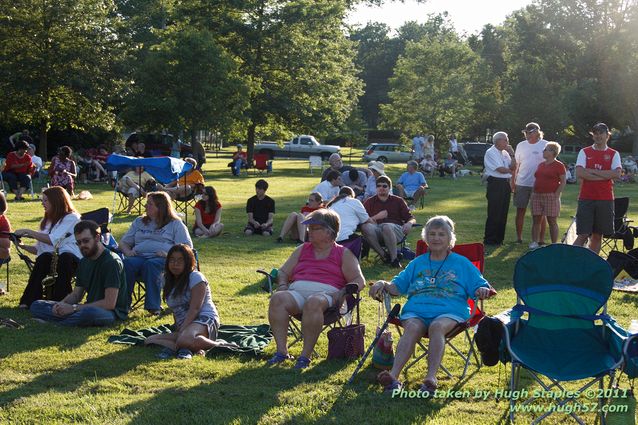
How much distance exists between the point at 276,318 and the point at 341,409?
126cm

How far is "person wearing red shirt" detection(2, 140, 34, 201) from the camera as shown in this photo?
18.2 metres

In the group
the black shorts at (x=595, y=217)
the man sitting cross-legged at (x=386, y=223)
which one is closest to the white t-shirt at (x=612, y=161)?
the black shorts at (x=595, y=217)

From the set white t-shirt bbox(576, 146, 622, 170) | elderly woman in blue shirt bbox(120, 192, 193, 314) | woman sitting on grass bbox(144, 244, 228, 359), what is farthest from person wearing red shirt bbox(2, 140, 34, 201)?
woman sitting on grass bbox(144, 244, 228, 359)

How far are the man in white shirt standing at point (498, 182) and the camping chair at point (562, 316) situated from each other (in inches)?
274

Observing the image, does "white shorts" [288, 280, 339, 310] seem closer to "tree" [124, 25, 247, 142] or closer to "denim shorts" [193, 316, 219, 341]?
"denim shorts" [193, 316, 219, 341]

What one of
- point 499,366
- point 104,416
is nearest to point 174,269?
point 104,416

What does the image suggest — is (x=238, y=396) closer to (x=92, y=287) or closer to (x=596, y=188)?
(x=92, y=287)

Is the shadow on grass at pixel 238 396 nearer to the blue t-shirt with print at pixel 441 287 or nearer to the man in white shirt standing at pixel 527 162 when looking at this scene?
the blue t-shirt with print at pixel 441 287

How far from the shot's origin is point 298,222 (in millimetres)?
12203

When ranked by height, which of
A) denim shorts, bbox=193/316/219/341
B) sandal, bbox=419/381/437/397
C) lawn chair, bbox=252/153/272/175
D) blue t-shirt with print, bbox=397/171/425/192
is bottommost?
sandal, bbox=419/381/437/397

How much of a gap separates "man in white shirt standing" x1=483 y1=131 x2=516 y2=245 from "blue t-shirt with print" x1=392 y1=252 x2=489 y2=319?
6.57 metres

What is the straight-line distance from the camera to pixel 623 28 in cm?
4572

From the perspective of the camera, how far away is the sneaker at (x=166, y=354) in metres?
6.04

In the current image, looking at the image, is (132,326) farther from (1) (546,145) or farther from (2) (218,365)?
(1) (546,145)
